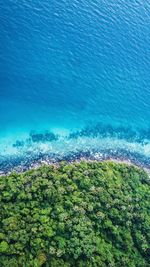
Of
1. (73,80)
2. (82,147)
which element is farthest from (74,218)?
(73,80)

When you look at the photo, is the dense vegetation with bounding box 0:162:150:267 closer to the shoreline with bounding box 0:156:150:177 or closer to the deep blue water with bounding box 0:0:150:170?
the shoreline with bounding box 0:156:150:177

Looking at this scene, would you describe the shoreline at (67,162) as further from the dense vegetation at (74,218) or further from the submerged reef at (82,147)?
the dense vegetation at (74,218)

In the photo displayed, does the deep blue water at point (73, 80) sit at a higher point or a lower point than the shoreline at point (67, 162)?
higher

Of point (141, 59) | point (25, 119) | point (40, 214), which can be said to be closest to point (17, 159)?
point (25, 119)

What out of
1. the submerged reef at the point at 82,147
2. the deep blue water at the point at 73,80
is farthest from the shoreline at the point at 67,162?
the deep blue water at the point at 73,80

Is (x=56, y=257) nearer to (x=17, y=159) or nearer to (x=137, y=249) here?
(x=137, y=249)

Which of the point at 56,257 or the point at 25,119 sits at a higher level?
the point at 25,119

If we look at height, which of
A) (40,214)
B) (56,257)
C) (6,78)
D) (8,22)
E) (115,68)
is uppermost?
(8,22)
